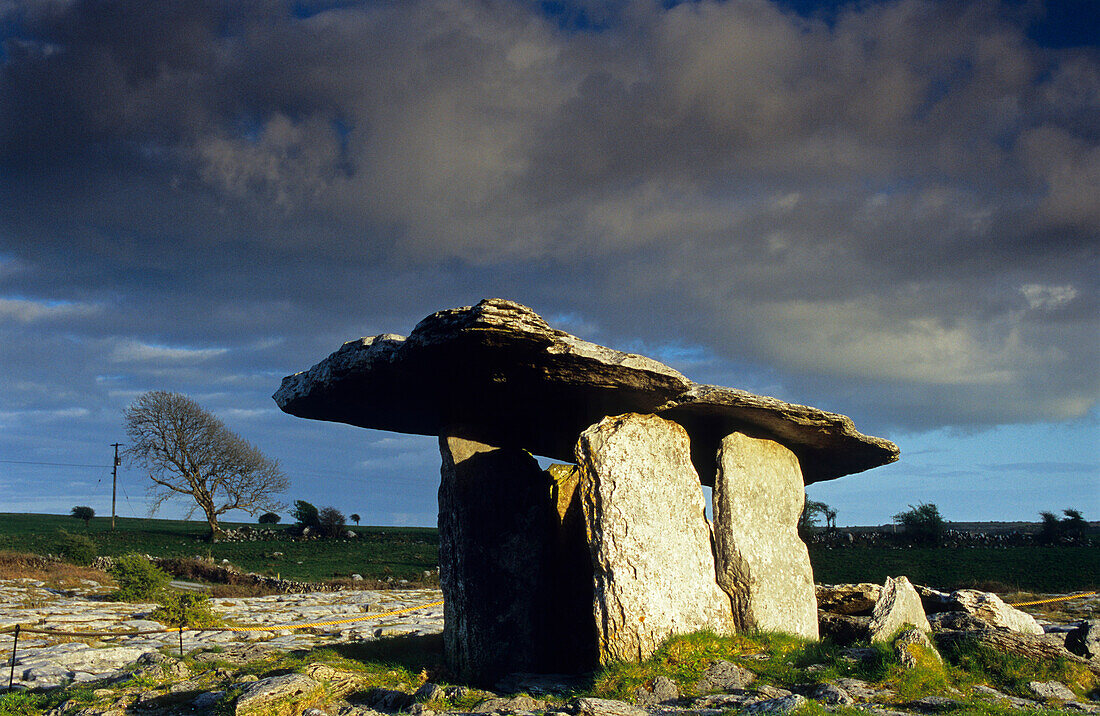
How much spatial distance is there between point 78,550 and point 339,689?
71.6 feet

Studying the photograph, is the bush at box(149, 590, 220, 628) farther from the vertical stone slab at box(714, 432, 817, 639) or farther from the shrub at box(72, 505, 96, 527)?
the shrub at box(72, 505, 96, 527)

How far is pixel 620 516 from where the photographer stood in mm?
9570

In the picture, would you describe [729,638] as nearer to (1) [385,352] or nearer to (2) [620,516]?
(2) [620,516]

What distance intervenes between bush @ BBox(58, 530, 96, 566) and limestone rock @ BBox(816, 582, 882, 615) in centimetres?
2413

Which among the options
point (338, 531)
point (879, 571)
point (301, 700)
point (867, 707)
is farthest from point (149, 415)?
point (867, 707)

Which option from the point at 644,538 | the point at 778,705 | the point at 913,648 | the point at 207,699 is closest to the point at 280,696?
the point at 207,699

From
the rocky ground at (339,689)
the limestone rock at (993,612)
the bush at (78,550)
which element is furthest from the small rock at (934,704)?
the bush at (78,550)

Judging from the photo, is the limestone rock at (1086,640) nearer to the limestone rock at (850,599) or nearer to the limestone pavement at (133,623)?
the limestone rock at (850,599)

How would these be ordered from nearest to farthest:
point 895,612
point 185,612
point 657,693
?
point 657,693, point 895,612, point 185,612

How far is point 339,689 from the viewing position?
891 cm

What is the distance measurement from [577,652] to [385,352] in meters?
4.71

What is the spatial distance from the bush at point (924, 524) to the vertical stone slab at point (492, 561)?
29.9 meters

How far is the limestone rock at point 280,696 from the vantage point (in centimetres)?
789

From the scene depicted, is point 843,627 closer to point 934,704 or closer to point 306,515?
point 934,704
